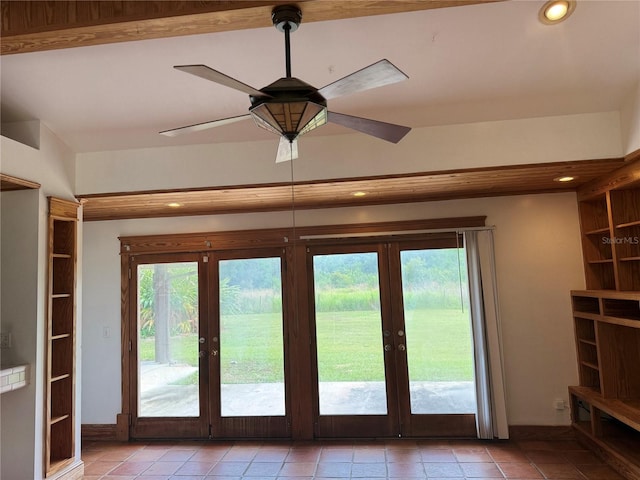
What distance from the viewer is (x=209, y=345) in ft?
15.2

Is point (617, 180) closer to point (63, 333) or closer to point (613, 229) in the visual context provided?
point (613, 229)

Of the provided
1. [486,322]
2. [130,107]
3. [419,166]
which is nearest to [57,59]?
[130,107]

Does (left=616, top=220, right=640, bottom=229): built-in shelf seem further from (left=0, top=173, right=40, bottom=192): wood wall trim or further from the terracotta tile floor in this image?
(left=0, top=173, right=40, bottom=192): wood wall trim

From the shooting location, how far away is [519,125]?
10.3 feet

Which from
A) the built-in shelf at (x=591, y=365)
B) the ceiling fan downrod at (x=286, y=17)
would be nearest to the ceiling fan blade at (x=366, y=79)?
the ceiling fan downrod at (x=286, y=17)

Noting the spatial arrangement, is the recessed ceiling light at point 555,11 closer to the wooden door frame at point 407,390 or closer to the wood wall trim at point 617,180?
the wood wall trim at point 617,180

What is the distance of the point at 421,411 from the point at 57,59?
4276mm

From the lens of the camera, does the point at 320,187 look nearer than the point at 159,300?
Yes

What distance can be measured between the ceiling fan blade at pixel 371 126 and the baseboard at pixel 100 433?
4426mm

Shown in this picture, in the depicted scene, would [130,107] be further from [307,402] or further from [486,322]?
[486,322]

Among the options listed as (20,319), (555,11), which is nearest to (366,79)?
(555,11)

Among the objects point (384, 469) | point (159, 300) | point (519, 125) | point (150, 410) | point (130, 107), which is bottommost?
point (384, 469)

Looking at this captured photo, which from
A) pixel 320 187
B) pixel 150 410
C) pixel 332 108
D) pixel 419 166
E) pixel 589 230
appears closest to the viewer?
pixel 332 108
